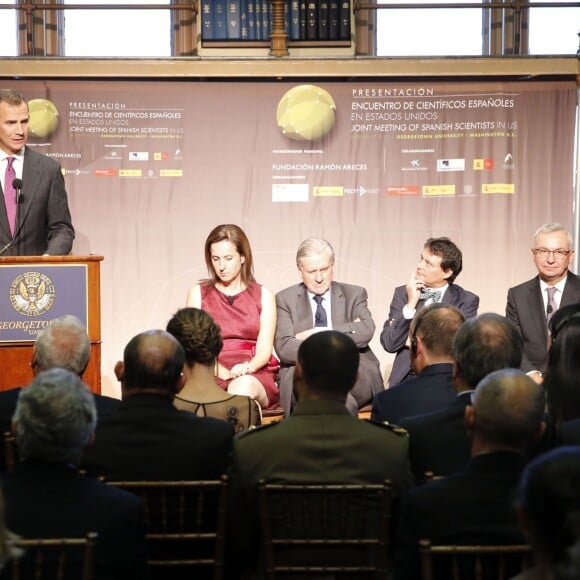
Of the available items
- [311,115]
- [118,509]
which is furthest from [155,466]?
[311,115]

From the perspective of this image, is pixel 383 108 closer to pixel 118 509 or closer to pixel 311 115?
pixel 311 115

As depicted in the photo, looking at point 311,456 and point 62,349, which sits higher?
point 62,349

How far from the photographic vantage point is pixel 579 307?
433 centimetres

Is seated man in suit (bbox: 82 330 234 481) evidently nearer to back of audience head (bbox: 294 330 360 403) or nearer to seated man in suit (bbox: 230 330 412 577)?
seated man in suit (bbox: 230 330 412 577)

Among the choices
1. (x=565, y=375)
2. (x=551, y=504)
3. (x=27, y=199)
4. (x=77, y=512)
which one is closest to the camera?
(x=551, y=504)

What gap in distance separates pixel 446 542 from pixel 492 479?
18 cm

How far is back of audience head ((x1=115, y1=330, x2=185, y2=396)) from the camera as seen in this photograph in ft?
10.00

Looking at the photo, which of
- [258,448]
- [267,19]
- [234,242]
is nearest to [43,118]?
[267,19]

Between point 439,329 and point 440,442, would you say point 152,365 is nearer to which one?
point 440,442

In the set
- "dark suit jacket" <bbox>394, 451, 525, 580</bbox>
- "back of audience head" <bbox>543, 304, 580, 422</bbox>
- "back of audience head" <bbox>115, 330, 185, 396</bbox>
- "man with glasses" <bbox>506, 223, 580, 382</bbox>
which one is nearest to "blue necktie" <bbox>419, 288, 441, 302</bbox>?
"man with glasses" <bbox>506, 223, 580, 382</bbox>

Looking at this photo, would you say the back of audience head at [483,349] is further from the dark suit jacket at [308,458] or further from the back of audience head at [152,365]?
the back of audience head at [152,365]

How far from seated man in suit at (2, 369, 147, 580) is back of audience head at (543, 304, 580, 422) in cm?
150

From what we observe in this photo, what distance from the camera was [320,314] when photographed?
5805 mm

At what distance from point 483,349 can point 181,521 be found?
115 cm
